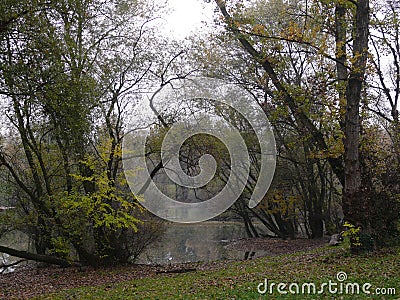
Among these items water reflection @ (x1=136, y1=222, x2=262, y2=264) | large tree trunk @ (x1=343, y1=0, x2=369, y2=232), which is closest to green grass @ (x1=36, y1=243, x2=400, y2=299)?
large tree trunk @ (x1=343, y1=0, x2=369, y2=232)

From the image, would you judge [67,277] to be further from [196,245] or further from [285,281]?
[196,245]

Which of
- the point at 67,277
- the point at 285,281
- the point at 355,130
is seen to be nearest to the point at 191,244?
the point at 67,277

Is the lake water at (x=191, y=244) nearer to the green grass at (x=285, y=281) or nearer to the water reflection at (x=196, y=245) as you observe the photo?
the water reflection at (x=196, y=245)

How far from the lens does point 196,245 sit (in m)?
24.7

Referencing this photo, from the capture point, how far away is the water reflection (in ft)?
65.3

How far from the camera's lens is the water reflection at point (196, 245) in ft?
65.3

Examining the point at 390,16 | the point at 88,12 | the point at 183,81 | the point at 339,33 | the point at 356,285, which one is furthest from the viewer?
the point at 183,81

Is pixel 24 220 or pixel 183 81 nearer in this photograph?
pixel 24 220

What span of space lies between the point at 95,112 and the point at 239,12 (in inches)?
224

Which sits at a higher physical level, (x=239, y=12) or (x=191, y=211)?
(x=239, y=12)

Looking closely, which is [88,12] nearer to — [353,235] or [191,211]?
[353,235]

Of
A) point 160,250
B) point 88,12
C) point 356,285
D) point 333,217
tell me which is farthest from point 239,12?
point 333,217

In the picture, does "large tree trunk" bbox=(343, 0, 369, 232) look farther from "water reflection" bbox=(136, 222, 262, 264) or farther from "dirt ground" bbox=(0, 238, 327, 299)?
"water reflection" bbox=(136, 222, 262, 264)

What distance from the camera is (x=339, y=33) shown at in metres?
12.4
